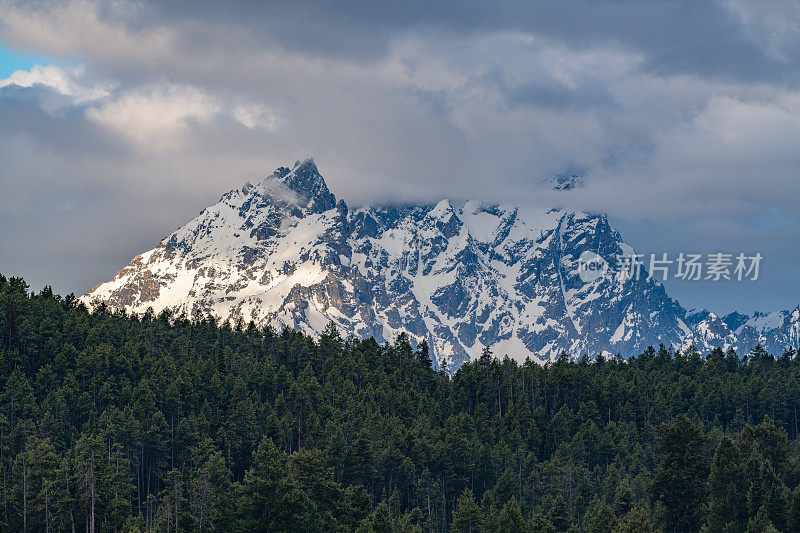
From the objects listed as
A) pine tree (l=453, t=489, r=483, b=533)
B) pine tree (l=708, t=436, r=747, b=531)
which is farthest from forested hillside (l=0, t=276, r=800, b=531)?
pine tree (l=453, t=489, r=483, b=533)

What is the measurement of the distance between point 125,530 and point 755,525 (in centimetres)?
Answer: 6217

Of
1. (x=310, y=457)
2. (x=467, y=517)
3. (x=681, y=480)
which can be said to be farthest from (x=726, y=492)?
(x=310, y=457)

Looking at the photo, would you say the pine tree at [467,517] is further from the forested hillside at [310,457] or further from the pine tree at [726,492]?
the pine tree at [726,492]

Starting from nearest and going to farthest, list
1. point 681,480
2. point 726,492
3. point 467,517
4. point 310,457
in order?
point 726,492 → point 681,480 → point 467,517 → point 310,457

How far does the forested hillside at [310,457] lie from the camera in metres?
118

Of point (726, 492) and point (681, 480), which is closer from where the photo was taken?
point (726, 492)

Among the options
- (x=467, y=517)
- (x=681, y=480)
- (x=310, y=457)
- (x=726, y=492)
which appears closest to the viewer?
(x=726, y=492)

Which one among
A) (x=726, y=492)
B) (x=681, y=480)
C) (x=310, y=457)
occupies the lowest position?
(x=726, y=492)

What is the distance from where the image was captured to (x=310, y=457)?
136 m

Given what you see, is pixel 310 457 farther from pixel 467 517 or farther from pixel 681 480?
pixel 681 480

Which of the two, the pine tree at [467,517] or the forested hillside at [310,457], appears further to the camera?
the pine tree at [467,517]

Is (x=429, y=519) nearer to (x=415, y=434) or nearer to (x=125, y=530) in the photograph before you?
(x=415, y=434)

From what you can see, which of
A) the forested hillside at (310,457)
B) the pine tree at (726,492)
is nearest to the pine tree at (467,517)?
the forested hillside at (310,457)

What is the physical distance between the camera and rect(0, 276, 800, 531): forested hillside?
118 meters
